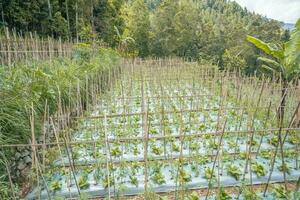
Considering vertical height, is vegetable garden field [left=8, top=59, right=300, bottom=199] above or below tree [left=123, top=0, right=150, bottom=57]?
below

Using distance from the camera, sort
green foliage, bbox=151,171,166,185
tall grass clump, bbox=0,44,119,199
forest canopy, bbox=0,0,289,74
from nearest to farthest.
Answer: tall grass clump, bbox=0,44,119,199 → green foliage, bbox=151,171,166,185 → forest canopy, bbox=0,0,289,74

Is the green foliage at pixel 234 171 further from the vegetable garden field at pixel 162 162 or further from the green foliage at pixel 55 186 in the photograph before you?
the green foliage at pixel 55 186

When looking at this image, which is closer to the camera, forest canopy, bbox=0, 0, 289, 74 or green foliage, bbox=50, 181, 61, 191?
green foliage, bbox=50, 181, 61, 191

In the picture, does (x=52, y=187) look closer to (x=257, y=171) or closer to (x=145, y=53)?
(x=257, y=171)

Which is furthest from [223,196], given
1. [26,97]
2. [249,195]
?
[26,97]

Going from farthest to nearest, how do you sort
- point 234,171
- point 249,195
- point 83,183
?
point 234,171
point 83,183
point 249,195

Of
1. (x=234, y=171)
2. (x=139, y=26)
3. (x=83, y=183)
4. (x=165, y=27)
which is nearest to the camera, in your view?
(x=83, y=183)

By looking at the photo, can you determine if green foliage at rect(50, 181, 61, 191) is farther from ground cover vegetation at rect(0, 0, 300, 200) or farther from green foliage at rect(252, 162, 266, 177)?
green foliage at rect(252, 162, 266, 177)

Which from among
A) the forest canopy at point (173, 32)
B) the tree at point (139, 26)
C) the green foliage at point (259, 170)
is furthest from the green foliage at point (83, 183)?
the tree at point (139, 26)

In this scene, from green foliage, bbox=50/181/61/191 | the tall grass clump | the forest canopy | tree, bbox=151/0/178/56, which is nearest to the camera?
the tall grass clump

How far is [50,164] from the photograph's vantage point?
4.18 metres

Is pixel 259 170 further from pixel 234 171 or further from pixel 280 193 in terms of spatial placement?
pixel 280 193

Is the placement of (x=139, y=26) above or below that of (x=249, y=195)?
above

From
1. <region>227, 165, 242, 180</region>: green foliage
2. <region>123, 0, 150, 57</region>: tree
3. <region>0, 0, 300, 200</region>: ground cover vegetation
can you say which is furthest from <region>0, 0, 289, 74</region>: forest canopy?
<region>227, 165, 242, 180</region>: green foliage
